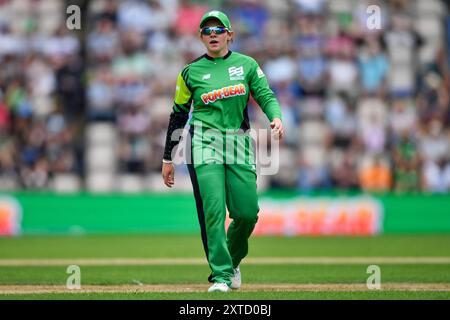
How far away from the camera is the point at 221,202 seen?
9.39m

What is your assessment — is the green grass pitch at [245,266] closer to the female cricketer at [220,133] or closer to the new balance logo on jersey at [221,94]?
the female cricketer at [220,133]

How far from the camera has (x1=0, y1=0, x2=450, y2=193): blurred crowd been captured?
2127 centimetres

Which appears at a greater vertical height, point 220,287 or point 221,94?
point 221,94

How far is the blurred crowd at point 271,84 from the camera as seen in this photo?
69.8ft

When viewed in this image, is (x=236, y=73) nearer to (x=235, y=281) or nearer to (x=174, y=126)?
(x=174, y=126)

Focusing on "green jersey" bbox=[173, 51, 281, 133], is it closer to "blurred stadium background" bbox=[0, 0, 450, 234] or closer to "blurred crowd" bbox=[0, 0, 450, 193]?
"blurred stadium background" bbox=[0, 0, 450, 234]

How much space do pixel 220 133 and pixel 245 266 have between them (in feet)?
14.0

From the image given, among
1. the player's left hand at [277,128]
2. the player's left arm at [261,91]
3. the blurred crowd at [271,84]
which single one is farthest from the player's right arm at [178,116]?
the blurred crowd at [271,84]

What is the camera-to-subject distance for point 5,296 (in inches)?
372

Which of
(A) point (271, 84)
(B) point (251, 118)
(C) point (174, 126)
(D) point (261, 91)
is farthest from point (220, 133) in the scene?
(A) point (271, 84)

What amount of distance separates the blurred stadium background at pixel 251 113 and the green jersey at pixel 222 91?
10.8 m
